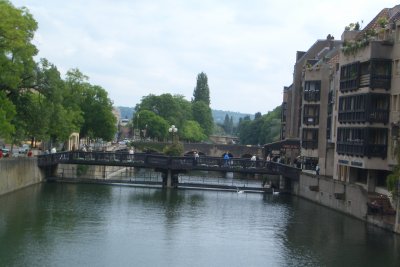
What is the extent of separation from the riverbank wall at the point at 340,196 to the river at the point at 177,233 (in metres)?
0.68

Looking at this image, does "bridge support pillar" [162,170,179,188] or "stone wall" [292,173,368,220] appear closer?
"stone wall" [292,173,368,220]

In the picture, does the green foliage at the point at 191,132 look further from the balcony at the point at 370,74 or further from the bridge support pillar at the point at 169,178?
the balcony at the point at 370,74

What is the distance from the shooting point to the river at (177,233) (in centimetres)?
3594

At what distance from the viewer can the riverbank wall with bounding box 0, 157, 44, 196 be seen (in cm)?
5795

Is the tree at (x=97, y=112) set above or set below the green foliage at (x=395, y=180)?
above

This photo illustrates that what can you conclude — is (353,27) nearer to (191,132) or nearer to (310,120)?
(310,120)

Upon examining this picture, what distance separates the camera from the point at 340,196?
55.3 metres

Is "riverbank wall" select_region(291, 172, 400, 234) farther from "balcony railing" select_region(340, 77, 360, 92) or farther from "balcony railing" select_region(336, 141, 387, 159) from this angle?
"balcony railing" select_region(340, 77, 360, 92)

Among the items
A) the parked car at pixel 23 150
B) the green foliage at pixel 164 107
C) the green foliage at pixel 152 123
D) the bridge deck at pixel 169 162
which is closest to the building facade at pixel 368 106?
the bridge deck at pixel 169 162

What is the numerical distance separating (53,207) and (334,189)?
20739 millimetres

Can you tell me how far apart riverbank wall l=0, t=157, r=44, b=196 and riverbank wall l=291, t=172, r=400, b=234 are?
2395 cm

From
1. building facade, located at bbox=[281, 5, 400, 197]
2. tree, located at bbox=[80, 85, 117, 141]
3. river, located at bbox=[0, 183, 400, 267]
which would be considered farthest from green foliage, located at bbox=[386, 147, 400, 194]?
tree, located at bbox=[80, 85, 117, 141]

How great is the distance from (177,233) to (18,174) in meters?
24.1

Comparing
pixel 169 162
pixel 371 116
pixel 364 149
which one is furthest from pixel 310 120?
pixel 371 116
